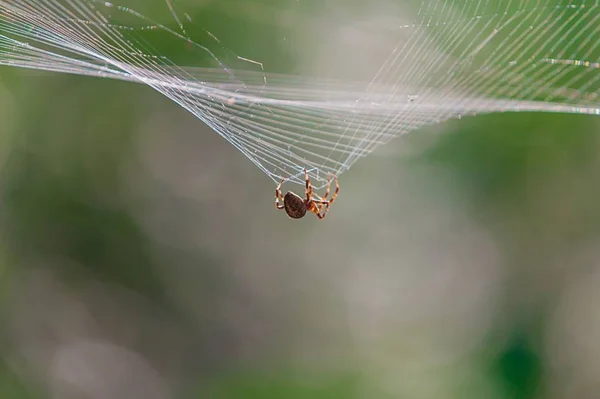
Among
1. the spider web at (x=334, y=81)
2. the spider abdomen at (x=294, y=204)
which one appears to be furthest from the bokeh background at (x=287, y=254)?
the spider abdomen at (x=294, y=204)

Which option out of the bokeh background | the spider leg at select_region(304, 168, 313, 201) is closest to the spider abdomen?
the spider leg at select_region(304, 168, 313, 201)

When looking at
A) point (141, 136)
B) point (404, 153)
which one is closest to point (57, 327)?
point (141, 136)

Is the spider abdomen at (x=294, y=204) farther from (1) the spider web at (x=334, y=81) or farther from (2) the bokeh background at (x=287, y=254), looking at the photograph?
(2) the bokeh background at (x=287, y=254)

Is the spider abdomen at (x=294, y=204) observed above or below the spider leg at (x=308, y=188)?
below

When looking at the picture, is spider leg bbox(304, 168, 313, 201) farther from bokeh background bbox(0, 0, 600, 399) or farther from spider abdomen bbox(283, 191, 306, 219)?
bokeh background bbox(0, 0, 600, 399)

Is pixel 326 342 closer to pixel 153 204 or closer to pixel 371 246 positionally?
pixel 371 246

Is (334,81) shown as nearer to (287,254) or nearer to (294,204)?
(294,204)
